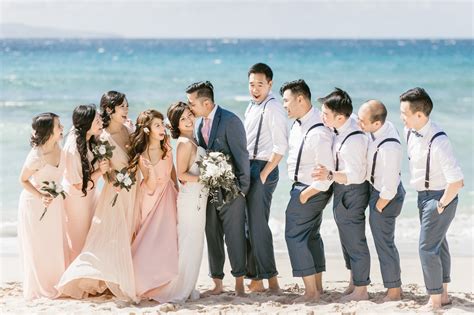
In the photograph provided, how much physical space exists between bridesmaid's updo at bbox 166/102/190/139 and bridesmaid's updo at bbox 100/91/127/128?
468 mm

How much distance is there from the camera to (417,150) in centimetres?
751

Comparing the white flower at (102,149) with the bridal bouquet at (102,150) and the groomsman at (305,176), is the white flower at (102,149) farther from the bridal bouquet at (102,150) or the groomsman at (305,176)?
the groomsman at (305,176)

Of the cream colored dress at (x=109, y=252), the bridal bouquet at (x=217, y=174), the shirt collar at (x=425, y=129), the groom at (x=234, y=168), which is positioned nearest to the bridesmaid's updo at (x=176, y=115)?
the groom at (x=234, y=168)

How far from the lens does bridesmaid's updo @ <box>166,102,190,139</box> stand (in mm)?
8055

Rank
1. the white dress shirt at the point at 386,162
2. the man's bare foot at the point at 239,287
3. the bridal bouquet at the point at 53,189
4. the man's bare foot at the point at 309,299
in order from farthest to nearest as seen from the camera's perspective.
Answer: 1. the man's bare foot at the point at 239,287
2. the man's bare foot at the point at 309,299
3. the bridal bouquet at the point at 53,189
4. the white dress shirt at the point at 386,162

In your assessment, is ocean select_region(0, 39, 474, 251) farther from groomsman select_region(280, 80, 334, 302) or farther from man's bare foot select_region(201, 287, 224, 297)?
groomsman select_region(280, 80, 334, 302)

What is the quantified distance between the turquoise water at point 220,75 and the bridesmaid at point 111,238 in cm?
573

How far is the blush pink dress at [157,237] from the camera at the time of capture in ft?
26.3

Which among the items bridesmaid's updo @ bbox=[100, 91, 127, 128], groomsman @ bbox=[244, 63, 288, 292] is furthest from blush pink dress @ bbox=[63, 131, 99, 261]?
groomsman @ bbox=[244, 63, 288, 292]

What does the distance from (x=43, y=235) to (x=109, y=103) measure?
4.52 ft
